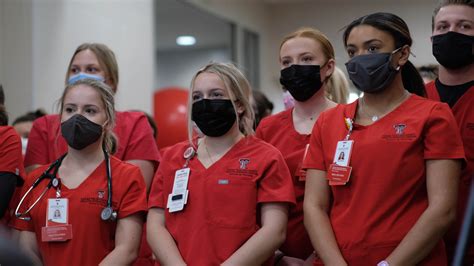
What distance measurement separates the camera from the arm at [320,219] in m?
2.23

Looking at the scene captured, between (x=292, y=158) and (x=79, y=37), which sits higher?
(x=79, y=37)

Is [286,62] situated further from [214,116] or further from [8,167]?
[8,167]

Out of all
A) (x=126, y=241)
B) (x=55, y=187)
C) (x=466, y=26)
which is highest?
(x=466, y=26)

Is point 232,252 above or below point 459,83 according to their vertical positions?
below

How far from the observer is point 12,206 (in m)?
2.82

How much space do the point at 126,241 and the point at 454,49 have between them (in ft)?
5.05

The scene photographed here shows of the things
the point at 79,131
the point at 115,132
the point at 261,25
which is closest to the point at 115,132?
the point at 115,132

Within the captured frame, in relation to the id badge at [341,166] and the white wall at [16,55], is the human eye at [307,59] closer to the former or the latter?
the id badge at [341,166]

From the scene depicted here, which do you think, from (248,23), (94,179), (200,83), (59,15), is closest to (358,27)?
(200,83)

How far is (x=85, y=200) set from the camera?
2605mm

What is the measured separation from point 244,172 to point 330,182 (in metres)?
0.38

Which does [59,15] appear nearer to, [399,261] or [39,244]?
[39,244]

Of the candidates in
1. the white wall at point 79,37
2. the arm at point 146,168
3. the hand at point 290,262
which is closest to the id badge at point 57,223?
the arm at point 146,168

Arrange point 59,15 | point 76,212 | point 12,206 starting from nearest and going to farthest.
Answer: point 76,212, point 12,206, point 59,15
